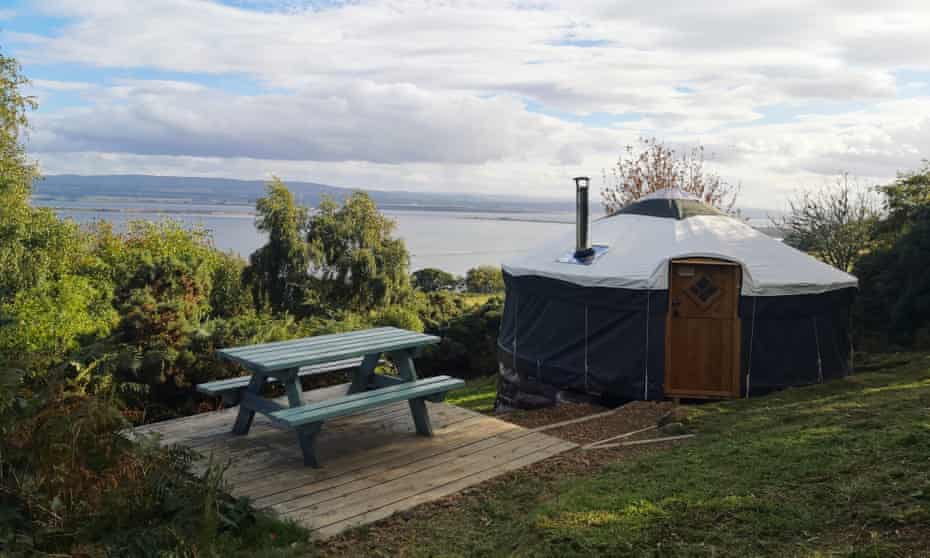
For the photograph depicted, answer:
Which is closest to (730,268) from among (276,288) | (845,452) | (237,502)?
(845,452)

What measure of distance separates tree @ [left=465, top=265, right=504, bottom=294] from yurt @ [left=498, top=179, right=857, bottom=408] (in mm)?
13083

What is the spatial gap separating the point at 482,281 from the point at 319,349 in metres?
16.1

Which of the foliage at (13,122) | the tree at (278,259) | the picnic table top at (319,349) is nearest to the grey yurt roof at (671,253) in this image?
the picnic table top at (319,349)

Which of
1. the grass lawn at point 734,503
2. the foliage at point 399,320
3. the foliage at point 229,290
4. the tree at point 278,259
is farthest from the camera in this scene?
the tree at point 278,259

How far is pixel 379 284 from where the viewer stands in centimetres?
1192

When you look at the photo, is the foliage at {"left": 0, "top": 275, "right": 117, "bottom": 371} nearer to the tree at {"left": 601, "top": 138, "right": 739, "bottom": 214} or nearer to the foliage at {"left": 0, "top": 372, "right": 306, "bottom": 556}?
the foliage at {"left": 0, "top": 372, "right": 306, "bottom": 556}

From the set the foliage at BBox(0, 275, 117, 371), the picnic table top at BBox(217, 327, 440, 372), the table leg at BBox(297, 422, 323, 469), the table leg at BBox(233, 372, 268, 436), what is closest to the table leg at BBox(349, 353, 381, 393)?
the picnic table top at BBox(217, 327, 440, 372)

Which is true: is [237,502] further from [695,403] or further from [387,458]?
[695,403]

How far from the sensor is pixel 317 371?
17.8 feet

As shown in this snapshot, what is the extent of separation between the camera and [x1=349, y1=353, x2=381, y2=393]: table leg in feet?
17.1

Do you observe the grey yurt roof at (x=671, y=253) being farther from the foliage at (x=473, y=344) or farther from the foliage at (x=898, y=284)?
the foliage at (x=473, y=344)

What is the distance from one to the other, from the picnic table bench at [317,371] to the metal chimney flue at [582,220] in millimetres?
2564

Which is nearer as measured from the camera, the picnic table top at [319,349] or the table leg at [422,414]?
the picnic table top at [319,349]

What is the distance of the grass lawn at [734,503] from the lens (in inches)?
104
